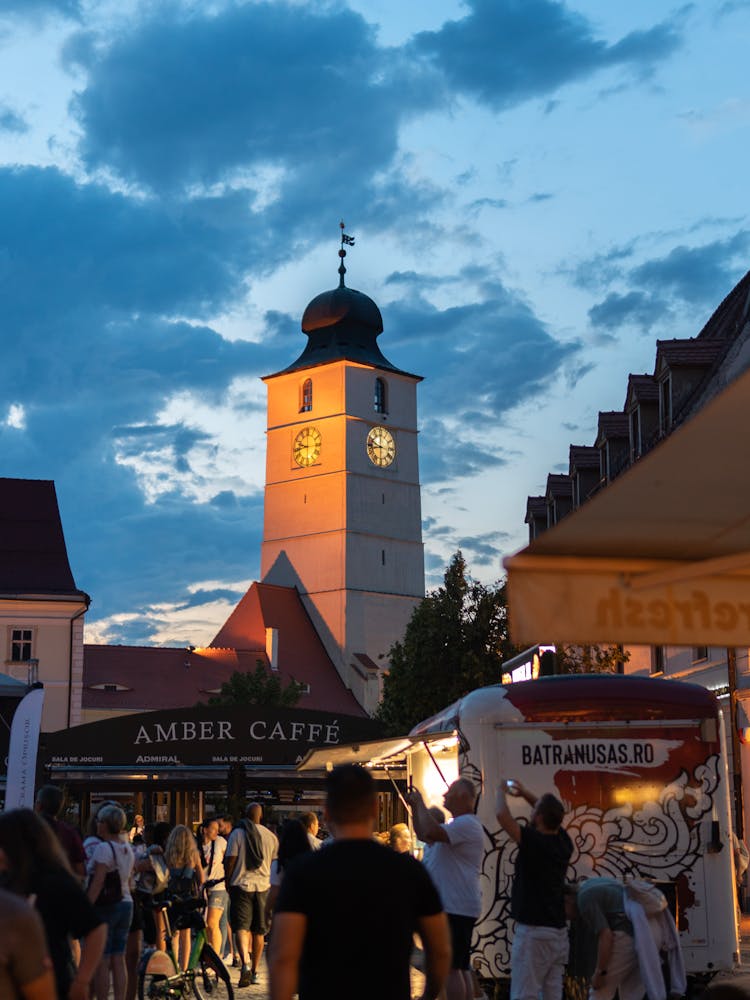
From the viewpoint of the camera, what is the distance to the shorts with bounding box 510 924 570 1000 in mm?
11023

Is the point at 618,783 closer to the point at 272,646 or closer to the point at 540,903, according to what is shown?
the point at 540,903

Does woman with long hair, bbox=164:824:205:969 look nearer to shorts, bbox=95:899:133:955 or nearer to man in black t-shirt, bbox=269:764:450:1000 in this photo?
shorts, bbox=95:899:133:955

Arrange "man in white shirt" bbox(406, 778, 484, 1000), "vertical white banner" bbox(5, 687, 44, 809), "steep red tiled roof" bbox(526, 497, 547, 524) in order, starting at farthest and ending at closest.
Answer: "steep red tiled roof" bbox(526, 497, 547, 524) → "vertical white banner" bbox(5, 687, 44, 809) → "man in white shirt" bbox(406, 778, 484, 1000)

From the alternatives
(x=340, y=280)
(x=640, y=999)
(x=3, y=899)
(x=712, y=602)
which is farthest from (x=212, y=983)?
(x=340, y=280)

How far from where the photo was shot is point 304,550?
109m

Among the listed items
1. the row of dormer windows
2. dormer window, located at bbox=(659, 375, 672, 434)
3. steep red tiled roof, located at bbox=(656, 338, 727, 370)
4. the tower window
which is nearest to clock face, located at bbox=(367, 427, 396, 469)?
the row of dormer windows

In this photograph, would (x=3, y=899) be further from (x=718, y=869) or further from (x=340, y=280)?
(x=340, y=280)

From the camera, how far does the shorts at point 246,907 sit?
18.4 metres

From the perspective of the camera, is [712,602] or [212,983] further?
[212,983]

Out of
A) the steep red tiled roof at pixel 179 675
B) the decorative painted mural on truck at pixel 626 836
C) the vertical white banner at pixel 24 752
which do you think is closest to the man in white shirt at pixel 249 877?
the decorative painted mural on truck at pixel 626 836

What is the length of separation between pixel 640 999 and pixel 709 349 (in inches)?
1068

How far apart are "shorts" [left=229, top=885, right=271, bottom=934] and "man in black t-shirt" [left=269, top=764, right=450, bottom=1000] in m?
12.5

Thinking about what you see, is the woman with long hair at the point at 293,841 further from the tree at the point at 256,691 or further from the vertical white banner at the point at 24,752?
the tree at the point at 256,691

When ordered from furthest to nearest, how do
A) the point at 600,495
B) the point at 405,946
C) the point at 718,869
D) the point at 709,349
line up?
the point at 709,349, the point at 718,869, the point at 600,495, the point at 405,946
